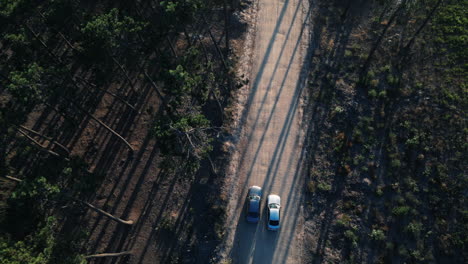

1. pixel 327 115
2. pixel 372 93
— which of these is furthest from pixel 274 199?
pixel 372 93

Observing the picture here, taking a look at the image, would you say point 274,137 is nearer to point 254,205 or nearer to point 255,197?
point 255,197

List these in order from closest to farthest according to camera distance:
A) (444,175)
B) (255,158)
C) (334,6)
Answer: (444,175)
(255,158)
(334,6)

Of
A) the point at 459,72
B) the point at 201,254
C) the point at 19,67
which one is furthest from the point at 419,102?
the point at 19,67

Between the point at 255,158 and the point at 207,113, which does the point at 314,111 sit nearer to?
the point at 255,158

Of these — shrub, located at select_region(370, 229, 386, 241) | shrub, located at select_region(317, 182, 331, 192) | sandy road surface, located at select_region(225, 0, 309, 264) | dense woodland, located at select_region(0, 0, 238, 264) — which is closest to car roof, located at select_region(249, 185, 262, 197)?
sandy road surface, located at select_region(225, 0, 309, 264)

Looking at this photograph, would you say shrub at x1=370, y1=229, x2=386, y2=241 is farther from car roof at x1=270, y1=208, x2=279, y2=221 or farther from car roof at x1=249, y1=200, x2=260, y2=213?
car roof at x1=249, y1=200, x2=260, y2=213

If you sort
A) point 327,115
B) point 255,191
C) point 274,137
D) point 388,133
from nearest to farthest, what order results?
point 255,191, point 388,133, point 274,137, point 327,115
